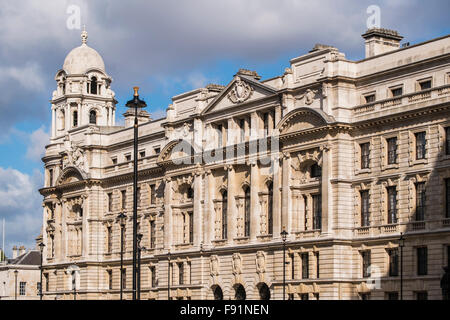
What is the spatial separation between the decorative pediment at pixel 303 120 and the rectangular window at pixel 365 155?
2924 mm

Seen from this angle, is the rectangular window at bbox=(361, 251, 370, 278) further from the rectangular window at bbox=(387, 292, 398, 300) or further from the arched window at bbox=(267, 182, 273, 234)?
the arched window at bbox=(267, 182, 273, 234)

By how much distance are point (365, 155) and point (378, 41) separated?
9.28 metres

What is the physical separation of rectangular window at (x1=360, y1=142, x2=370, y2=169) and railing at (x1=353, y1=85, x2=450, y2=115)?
2355 mm

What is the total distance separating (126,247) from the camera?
331 feet

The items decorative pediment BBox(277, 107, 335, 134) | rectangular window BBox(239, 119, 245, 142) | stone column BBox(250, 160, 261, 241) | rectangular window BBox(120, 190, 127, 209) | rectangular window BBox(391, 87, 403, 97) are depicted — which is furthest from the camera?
rectangular window BBox(120, 190, 127, 209)

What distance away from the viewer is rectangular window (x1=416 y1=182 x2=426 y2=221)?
6669cm

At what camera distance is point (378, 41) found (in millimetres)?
75750

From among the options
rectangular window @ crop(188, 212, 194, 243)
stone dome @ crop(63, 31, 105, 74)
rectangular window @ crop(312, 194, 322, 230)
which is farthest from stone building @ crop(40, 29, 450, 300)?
stone dome @ crop(63, 31, 105, 74)

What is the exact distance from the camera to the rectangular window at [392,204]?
2714 inches

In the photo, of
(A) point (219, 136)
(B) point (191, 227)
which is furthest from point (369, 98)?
(B) point (191, 227)

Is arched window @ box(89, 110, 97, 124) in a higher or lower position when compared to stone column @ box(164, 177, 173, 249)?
higher

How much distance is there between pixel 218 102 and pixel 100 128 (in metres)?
26.3

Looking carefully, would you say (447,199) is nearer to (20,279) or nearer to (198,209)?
(198,209)
